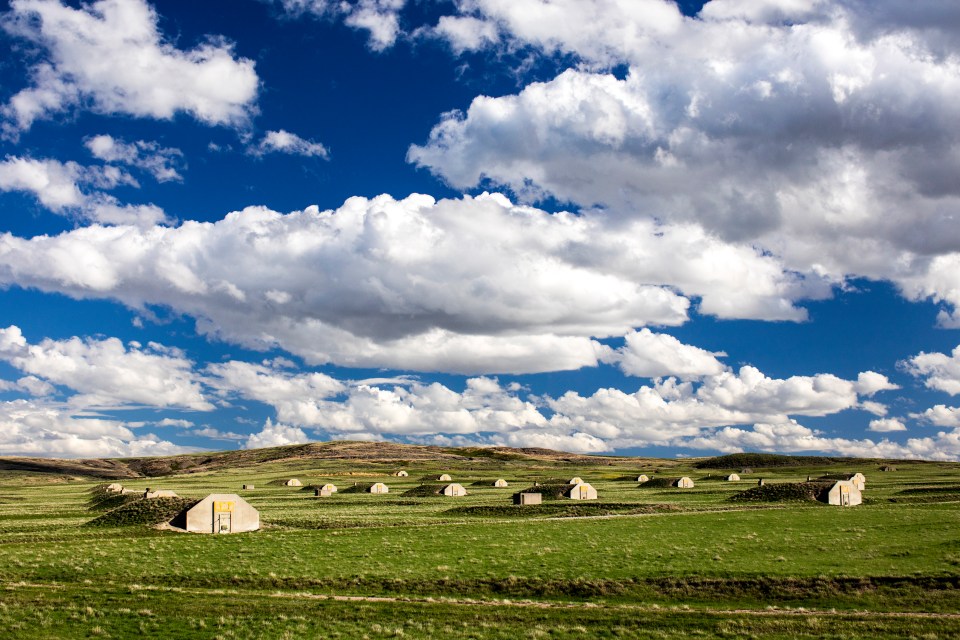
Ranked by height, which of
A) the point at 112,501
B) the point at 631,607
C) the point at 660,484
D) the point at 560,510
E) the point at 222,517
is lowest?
the point at 660,484

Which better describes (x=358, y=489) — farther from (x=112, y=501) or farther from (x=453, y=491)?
(x=112, y=501)

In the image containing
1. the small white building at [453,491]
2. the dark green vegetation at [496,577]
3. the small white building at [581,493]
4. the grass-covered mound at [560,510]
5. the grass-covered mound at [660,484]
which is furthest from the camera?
the grass-covered mound at [660,484]

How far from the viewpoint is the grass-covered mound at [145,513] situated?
214ft

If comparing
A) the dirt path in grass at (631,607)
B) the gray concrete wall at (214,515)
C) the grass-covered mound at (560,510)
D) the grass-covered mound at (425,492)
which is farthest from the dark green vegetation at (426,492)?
the dirt path in grass at (631,607)

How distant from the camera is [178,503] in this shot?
224 ft

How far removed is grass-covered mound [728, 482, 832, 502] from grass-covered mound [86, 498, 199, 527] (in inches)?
2356

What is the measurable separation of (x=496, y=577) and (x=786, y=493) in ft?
193

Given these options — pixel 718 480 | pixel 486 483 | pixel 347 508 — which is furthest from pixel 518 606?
pixel 718 480

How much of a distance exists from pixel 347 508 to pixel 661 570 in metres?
53.7

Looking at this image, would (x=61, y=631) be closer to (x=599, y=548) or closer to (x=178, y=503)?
(x=599, y=548)

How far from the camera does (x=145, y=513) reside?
67.4 metres

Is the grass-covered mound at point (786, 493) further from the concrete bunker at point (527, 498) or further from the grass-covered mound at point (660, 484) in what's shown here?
the grass-covered mound at point (660, 484)

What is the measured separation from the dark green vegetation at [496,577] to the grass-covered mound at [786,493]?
16.0m

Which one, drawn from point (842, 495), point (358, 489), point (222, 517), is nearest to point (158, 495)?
point (222, 517)
